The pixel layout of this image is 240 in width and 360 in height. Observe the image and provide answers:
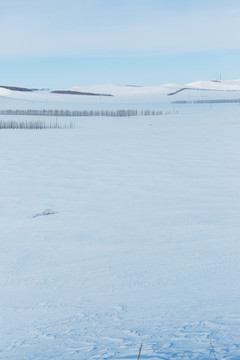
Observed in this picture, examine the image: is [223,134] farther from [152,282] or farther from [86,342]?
[86,342]

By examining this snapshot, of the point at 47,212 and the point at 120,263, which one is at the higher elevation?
the point at 47,212

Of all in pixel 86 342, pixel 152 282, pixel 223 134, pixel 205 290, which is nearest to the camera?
pixel 86 342

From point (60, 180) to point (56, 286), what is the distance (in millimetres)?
6104

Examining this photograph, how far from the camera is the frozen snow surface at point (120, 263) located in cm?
361

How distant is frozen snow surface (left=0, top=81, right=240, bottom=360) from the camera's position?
3.61 m

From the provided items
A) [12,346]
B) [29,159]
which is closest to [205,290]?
[12,346]

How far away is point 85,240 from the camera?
21.3ft

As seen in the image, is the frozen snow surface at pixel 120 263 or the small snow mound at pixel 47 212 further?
the small snow mound at pixel 47 212

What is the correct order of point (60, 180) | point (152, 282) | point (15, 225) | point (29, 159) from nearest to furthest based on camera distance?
point (152, 282), point (15, 225), point (60, 180), point (29, 159)

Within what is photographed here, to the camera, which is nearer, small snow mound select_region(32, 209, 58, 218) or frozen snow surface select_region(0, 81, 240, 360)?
frozen snow surface select_region(0, 81, 240, 360)

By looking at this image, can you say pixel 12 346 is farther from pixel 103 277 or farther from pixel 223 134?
pixel 223 134

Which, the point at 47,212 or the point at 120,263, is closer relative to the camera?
the point at 120,263

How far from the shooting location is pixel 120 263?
5.53 meters

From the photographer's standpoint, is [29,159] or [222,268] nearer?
[222,268]
